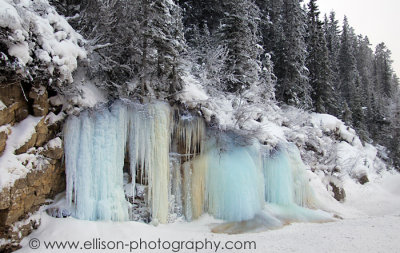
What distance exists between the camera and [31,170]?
788cm

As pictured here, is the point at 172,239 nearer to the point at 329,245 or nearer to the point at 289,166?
the point at 329,245

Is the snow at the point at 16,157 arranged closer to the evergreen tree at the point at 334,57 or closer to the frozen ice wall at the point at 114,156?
the frozen ice wall at the point at 114,156

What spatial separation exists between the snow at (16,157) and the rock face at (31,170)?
0.10 metres

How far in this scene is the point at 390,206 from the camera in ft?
59.3

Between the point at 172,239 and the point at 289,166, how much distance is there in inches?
290

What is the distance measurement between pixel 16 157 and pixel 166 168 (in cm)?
451

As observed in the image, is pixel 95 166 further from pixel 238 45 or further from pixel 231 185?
pixel 238 45

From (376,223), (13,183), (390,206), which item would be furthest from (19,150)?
(390,206)

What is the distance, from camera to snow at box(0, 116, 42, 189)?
23.4 ft

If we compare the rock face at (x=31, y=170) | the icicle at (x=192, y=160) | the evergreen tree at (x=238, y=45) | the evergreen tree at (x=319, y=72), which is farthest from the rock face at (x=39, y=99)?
the evergreen tree at (x=319, y=72)

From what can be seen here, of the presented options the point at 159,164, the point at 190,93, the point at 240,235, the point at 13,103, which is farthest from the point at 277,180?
the point at 13,103

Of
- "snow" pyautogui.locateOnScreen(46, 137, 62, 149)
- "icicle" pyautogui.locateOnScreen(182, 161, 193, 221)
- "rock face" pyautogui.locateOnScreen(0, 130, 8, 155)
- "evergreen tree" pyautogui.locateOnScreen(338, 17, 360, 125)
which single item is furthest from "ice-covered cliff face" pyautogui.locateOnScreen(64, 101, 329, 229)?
"evergreen tree" pyautogui.locateOnScreen(338, 17, 360, 125)

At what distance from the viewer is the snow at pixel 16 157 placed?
7.14 m

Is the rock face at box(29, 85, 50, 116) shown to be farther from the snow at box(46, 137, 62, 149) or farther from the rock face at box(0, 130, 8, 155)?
the rock face at box(0, 130, 8, 155)
